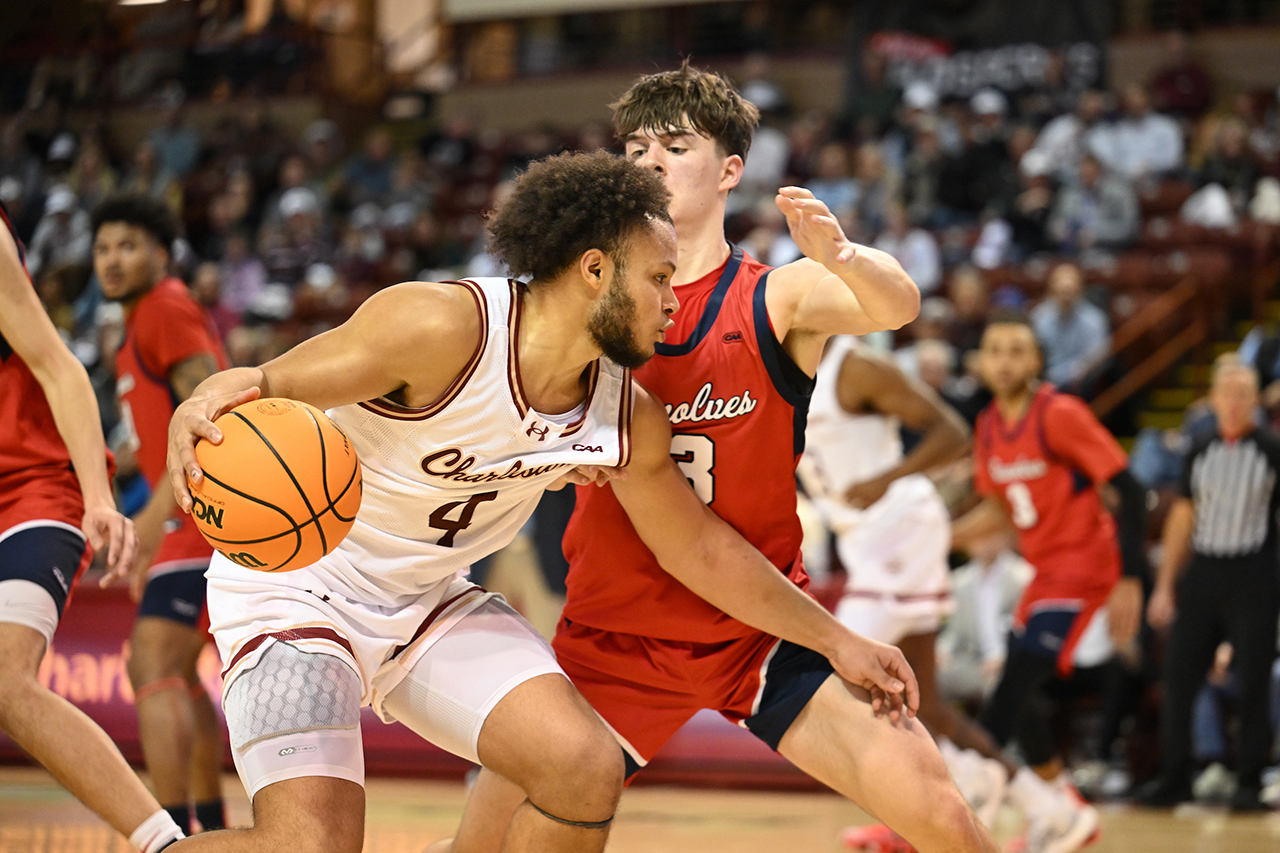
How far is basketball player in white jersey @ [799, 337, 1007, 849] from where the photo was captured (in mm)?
5707

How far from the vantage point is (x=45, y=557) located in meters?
3.71

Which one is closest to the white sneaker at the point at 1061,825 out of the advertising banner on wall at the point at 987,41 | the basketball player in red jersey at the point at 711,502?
the basketball player in red jersey at the point at 711,502

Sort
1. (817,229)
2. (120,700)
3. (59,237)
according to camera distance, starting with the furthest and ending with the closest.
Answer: (59,237) < (120,700) < (817,229)

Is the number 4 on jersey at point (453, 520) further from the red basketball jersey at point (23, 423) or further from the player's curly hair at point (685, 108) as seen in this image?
the red basketball jersey at point (23, 423)

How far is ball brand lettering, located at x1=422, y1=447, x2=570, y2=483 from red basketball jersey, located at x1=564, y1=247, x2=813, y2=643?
45 centimetres

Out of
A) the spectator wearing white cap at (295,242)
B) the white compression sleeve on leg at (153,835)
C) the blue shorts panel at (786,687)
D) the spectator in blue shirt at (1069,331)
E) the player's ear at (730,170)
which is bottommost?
the spectator wearing white cap at (295,242)

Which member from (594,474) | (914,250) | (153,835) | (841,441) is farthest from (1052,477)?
(914,250)

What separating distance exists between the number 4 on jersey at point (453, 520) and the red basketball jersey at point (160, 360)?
194cm

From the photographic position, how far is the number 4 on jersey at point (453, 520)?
10.7 ft

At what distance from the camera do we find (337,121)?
19.1m

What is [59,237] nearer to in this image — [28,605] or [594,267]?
[28,605]

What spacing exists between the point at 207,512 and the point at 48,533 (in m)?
1.24

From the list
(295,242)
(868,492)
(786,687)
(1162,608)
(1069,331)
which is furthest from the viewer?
(295,242)

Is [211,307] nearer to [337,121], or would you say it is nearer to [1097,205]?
[337,121]
